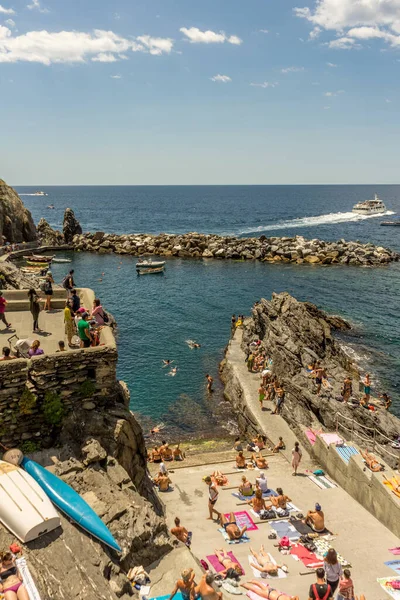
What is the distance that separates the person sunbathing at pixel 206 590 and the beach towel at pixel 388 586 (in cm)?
489

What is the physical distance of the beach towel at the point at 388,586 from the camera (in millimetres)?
11227

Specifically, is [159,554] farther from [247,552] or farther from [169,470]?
[169,470]

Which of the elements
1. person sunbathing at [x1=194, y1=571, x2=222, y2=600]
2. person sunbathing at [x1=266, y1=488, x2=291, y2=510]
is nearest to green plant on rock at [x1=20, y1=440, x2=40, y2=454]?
person sunbathing at [x1=194, y1=571, x2=222, y2=600]

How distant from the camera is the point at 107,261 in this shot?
75812 mm

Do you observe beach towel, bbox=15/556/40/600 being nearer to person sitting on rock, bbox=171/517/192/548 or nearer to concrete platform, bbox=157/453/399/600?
concrete platform, bbox=157/453/399/600

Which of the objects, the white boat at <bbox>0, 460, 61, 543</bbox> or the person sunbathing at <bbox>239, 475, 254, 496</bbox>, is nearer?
the white boat at <bbox>0, 460, 61, 543</bbox>

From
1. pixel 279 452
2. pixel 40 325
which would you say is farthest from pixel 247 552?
pixel 40 325

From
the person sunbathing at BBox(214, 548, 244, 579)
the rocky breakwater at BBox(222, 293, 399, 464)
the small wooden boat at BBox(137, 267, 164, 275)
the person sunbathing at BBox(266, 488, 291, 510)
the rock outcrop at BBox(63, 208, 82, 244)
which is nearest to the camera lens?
the person sunbathing at BBox(214, 548, 244, 579)

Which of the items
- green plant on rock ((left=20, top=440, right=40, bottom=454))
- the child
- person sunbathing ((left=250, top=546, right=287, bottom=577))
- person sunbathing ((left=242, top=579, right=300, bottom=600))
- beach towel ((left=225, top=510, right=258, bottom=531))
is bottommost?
A: beach towel ((left=225, top=510, right=258, bottom=531))

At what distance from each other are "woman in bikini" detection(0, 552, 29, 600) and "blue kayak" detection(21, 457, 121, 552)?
1.48 metres

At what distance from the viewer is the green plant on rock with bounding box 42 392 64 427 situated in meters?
11.2

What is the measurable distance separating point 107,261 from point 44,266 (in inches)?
456

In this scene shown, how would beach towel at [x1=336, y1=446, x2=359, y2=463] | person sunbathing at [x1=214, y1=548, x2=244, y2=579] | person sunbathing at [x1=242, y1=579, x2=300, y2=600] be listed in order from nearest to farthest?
person sunbathing at [x1=242, y1=579, x2=300, y2=600]
person sunbathing at [x1=214, y1=548, x2=244, y2=579]
beach towel at [x1=336, y1=446, x2=359, y2=463]

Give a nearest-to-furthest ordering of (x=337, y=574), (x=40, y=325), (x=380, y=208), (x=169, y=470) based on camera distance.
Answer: (x=337, y=574)
(x=40, y=325)
(x=169, y=470)
(x=380, y=208)
